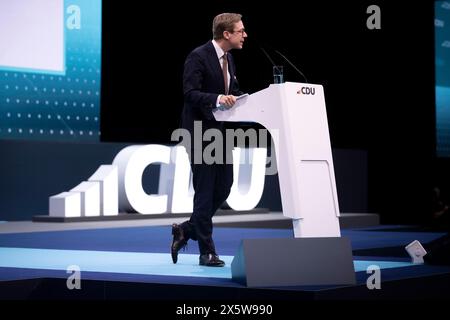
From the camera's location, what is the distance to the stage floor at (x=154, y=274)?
153 inches

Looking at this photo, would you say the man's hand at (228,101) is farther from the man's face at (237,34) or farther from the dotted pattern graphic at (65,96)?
the dotted pattern graphic at (65,96)

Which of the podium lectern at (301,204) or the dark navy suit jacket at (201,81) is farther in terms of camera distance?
the dark navy suit jacket at (201,81)

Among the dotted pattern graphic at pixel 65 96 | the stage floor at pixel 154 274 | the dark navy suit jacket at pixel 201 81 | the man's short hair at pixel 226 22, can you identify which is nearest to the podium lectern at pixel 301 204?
the stage floor at pixel 154 274

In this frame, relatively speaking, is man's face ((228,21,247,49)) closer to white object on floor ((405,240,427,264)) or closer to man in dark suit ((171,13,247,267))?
man in dark suit ((171,13,247,267))

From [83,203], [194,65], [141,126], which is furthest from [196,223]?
[141,126]

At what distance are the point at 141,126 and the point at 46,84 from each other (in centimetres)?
191

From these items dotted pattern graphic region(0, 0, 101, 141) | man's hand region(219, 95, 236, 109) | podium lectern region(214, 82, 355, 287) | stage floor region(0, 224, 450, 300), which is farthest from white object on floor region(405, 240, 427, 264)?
dotted pattern graphic region(0, 0, 101, 141)

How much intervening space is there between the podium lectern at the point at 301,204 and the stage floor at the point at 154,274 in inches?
4.3

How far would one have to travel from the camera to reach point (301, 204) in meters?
3.98

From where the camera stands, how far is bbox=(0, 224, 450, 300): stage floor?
3.89 m

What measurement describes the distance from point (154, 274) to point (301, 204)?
2.93 feet

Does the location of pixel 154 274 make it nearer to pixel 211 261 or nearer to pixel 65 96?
pixel 211 261

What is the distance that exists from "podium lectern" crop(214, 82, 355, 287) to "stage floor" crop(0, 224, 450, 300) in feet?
0.36

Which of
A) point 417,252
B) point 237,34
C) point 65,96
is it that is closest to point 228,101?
point 237,34
